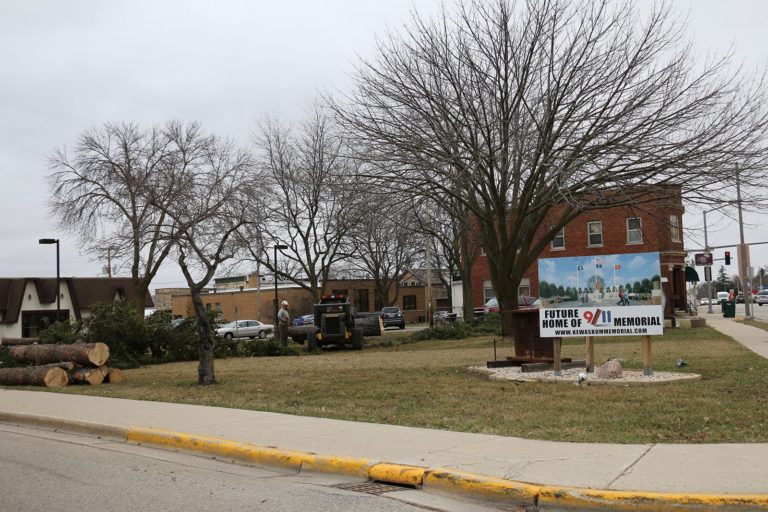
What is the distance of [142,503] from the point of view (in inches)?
265

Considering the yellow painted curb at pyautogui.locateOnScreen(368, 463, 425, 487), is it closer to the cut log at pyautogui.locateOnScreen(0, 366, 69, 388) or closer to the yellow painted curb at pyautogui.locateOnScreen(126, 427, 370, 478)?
the yellow painted curb at pyautogui.locateOnScreen(126, 427, 370, 478)

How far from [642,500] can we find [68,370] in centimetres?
1594

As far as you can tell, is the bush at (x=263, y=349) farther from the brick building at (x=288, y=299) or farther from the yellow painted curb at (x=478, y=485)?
the brick building at (x=288, y=299)

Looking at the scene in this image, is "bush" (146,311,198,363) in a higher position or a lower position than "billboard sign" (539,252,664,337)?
lower

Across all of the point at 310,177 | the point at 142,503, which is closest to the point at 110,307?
the point at 310,177

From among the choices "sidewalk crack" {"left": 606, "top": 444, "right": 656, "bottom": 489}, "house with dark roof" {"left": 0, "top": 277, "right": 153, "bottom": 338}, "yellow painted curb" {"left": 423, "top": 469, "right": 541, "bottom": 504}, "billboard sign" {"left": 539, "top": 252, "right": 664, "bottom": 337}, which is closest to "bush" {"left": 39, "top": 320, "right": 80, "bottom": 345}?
"billboard sign" {"left": 539, "top": 252, "right": 664, "bottom": 337}

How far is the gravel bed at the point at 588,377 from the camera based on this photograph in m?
13.2

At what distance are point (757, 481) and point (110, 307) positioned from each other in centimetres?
2237

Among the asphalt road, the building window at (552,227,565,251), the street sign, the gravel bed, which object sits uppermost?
the building window at (552,227,565,251)

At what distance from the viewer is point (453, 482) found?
7.02 meters

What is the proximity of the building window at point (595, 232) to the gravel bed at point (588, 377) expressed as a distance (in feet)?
122

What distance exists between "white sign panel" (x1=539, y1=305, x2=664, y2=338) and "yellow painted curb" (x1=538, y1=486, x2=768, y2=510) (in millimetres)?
7334

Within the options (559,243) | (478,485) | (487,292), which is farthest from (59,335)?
(487,292)

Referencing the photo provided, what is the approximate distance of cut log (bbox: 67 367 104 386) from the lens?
1809cm
